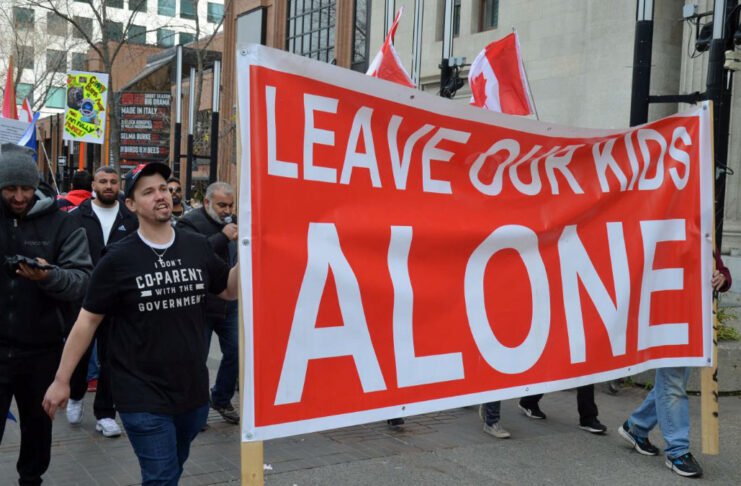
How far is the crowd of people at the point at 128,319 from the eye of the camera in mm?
3467

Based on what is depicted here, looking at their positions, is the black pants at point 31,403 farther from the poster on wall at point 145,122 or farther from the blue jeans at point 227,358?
the poster on wall at point 145,122

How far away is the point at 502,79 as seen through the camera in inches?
328

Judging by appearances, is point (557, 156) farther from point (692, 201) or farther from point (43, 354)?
point (43, 354)

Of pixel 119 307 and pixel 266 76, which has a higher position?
pixel 266 76

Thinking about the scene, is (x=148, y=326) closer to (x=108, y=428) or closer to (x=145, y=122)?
(x=108, y=428)

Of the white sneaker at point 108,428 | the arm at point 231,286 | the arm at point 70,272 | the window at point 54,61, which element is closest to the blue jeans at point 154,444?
the arm at point 231,286

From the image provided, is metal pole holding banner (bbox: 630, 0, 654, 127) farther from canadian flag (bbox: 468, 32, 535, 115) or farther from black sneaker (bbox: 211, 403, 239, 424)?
black sneaker (bbox: 211, 403, 239, 424)

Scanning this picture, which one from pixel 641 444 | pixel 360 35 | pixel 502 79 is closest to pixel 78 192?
pixel 502 79

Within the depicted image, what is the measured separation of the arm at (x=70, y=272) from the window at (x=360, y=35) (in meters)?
26.6

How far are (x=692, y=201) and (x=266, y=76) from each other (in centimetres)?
277

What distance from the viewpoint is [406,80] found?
883 centimetres

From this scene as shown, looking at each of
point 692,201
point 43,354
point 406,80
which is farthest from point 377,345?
point 406,80

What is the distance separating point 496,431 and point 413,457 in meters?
0.86

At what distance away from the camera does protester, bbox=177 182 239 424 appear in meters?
6.20
